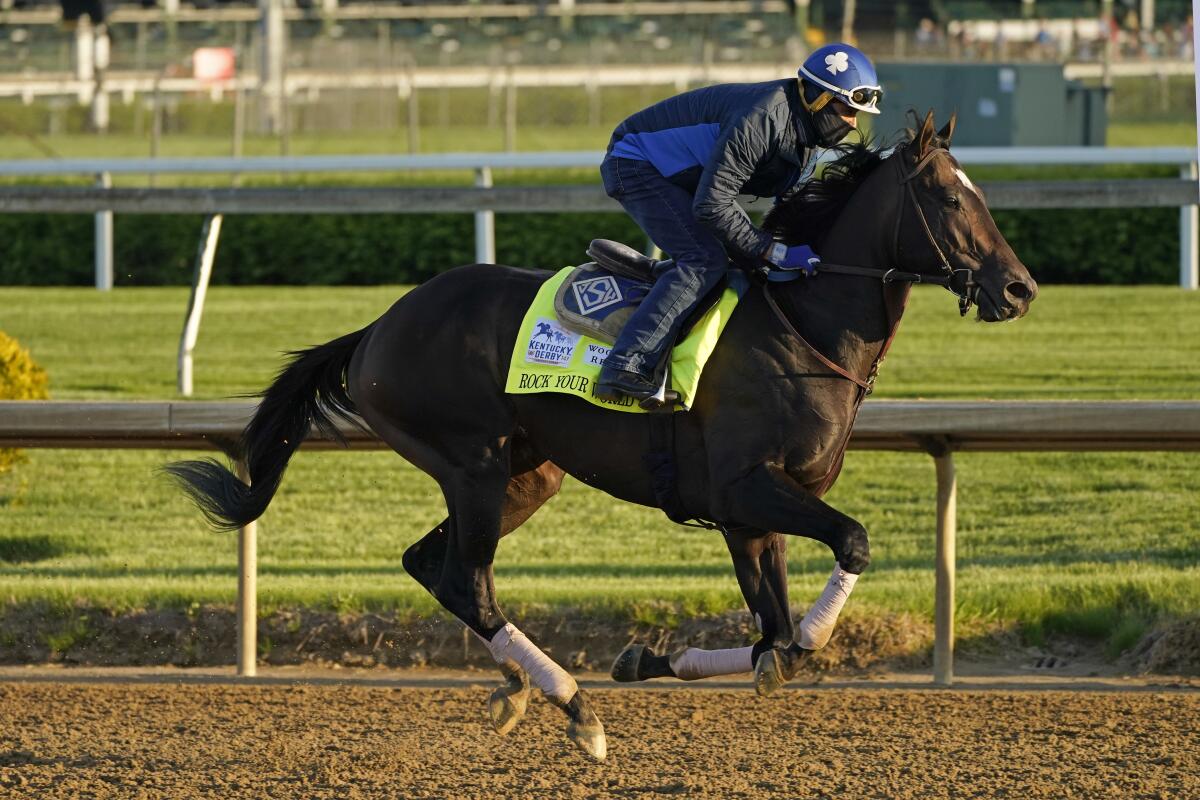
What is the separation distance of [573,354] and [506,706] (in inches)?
39.3

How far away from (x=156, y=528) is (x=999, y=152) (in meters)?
5.86

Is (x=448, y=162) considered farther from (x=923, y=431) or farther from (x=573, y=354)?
(x=573, y=354)

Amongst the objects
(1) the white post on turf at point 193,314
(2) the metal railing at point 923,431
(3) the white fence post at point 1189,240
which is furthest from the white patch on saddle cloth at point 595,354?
(3) the white fence post at point 1189,240

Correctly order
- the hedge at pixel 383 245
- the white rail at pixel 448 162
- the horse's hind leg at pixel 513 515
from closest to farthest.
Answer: the horse's hind leg at pixel 513 515 < the white rail at pixel 448 162 < the hedge at pixel 383 245

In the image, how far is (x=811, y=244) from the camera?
467 cm

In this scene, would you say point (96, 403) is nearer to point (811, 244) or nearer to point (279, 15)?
point (811, 244)

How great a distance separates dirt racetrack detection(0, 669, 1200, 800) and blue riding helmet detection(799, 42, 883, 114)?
180 centimetres

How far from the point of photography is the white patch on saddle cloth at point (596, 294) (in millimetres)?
4625

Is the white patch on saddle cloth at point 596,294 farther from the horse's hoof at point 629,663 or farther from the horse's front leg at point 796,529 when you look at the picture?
the horse's hoof at point 629,663

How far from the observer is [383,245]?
1277 centimetres

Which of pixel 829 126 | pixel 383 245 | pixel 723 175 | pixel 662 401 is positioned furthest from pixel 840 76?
pixel 383 245

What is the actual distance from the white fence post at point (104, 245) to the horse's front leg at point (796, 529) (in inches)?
307

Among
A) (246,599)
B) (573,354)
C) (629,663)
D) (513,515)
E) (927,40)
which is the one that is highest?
(927,40)

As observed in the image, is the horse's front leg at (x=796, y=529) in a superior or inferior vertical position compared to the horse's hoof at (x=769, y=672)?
superior
